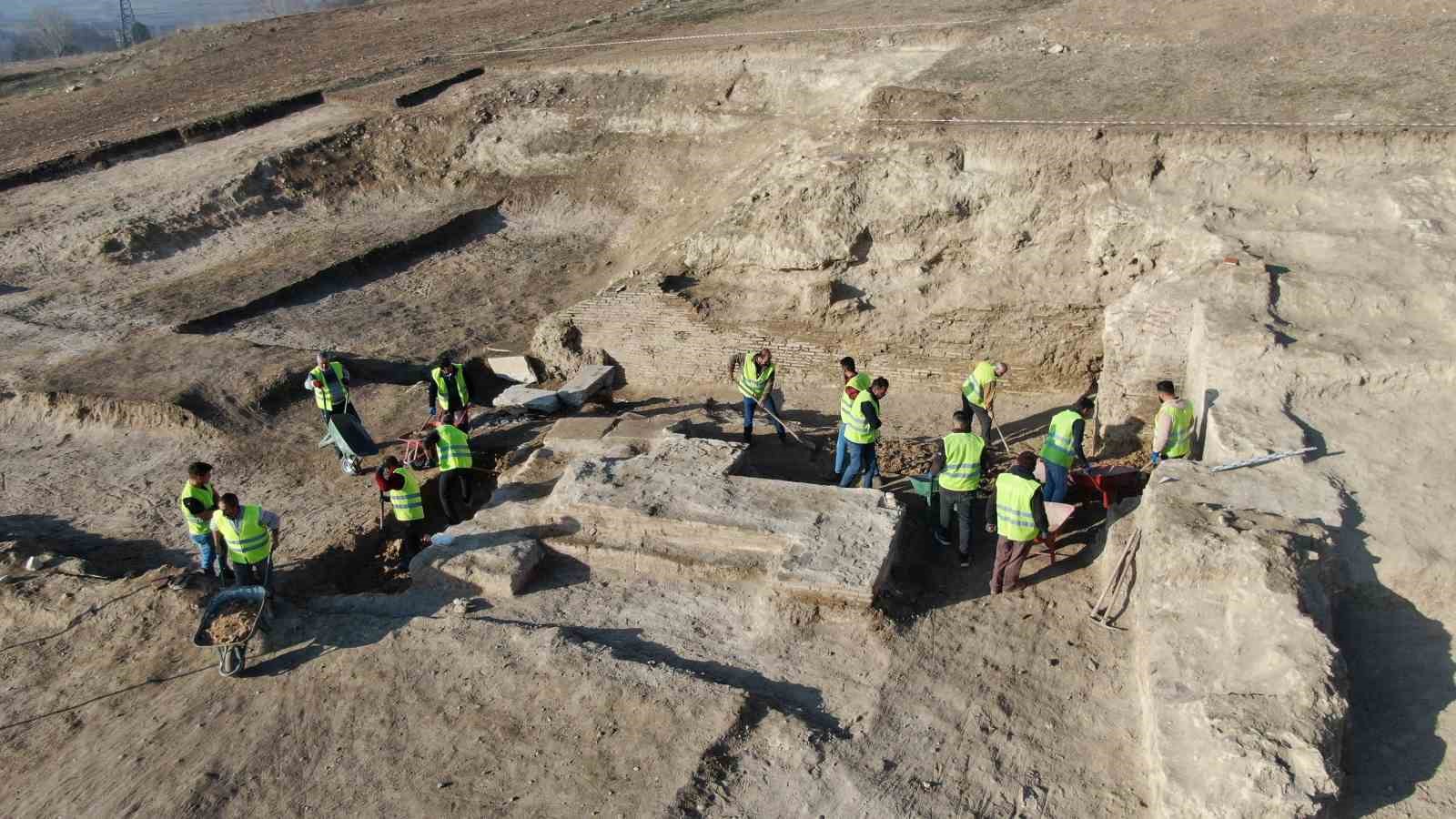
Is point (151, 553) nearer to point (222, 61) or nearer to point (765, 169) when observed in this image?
point (765, 169)

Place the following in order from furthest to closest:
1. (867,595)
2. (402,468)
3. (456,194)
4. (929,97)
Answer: (456,194) → (929,97) → (402,468) → (867,595)

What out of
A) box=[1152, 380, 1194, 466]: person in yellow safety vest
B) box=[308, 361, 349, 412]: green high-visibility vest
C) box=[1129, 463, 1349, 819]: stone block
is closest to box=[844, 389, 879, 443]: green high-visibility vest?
box=[1152, 380, 1194, 466]: person in yellow safety vest

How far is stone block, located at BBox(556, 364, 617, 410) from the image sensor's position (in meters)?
11.1

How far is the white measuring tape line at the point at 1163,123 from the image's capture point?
31.0 feet

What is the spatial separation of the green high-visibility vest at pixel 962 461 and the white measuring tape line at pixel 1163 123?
16.9 ft

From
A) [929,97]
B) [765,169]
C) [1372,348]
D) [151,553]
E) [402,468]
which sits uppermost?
[929,97]

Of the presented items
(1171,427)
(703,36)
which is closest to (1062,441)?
(1171,427)

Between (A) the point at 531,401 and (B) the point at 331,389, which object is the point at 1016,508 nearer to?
(A) the point at 531,401

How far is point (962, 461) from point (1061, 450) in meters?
0.96

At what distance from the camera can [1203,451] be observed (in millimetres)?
7281

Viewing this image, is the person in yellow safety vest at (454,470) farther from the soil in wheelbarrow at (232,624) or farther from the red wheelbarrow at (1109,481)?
the red wheelbarrow at (1109,481)

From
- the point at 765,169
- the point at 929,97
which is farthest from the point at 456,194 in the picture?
the point at 929,97

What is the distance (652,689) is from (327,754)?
1.99 metres

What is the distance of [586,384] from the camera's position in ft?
37.2
